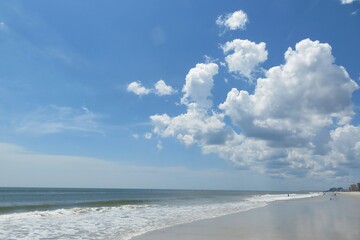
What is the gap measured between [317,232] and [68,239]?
1178 centimetres

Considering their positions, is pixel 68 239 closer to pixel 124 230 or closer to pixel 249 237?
pixel 124 230

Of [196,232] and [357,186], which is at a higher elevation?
[357,186]

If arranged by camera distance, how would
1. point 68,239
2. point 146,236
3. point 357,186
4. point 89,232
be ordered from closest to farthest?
1. point 68,239
2. point 146,236
3. point 89,232
4. point 357,186

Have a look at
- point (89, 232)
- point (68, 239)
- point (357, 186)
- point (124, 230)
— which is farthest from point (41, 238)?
point (357, 186)

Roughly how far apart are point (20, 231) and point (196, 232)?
889 cm

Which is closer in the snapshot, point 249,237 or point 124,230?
point 249,237

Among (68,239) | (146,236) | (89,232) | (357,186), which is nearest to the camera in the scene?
(68,239)

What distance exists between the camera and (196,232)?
17.8 metres

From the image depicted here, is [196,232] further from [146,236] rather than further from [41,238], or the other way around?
[41,238]

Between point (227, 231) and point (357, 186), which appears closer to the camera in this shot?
point (227, 231)

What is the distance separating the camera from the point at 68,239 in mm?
15430

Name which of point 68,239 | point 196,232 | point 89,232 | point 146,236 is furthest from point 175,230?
point 68,239

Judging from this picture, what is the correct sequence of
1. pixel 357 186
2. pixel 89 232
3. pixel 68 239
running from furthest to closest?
pixel 357 186
pixel 89 232
pixel 68 239

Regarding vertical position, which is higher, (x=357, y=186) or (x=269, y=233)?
(x=357, y=186)
